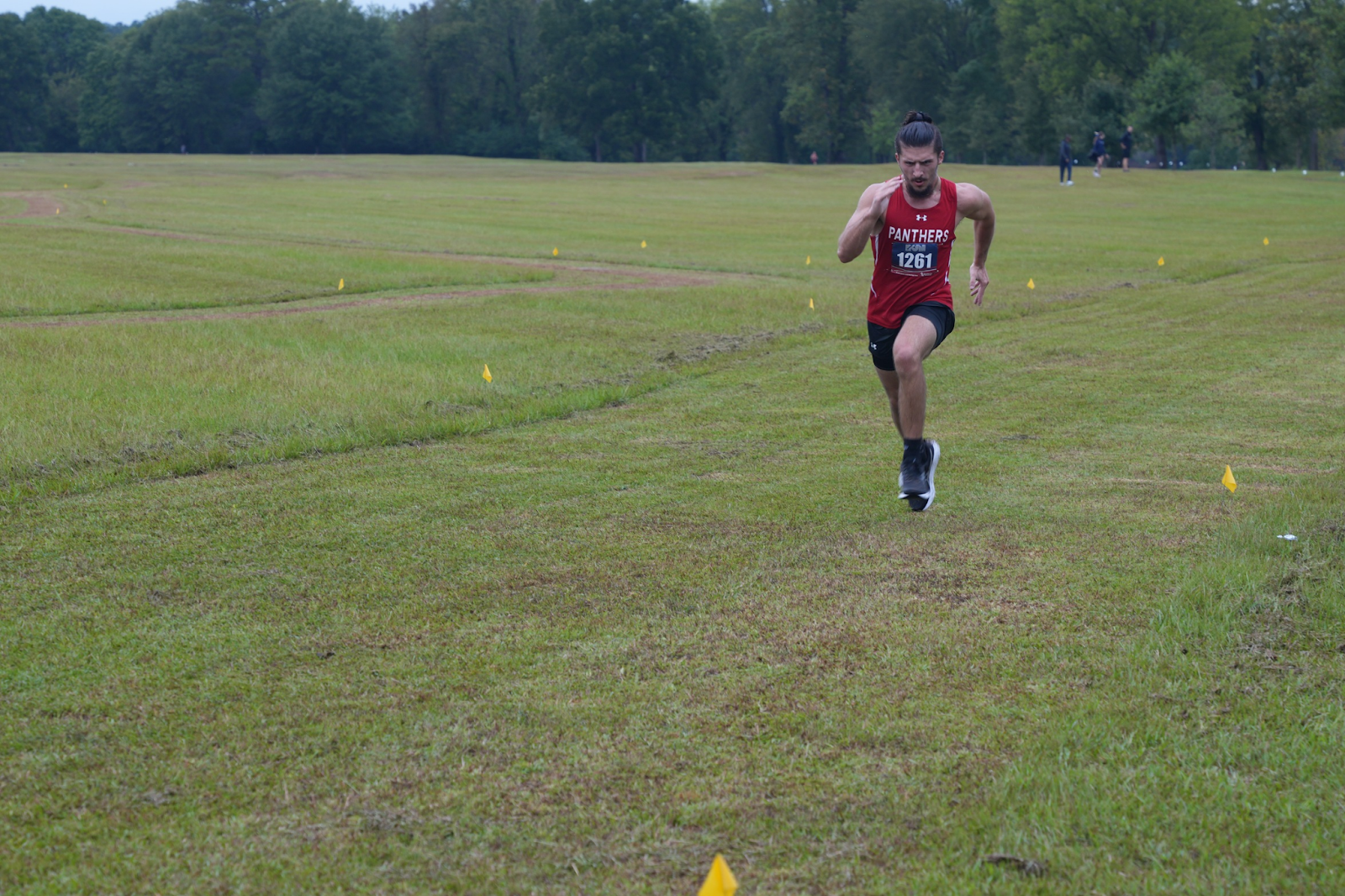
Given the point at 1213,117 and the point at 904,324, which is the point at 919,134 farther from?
the point at 1213,117

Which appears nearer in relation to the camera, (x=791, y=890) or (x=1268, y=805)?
(x=791, y=890)

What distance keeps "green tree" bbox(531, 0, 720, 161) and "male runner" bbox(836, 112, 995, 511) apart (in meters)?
106

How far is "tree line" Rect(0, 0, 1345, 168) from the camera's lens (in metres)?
105

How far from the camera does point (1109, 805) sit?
12.7 ft

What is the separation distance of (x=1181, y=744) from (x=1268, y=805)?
44 centimetres

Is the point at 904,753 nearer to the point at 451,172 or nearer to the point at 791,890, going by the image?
the point at 791,890

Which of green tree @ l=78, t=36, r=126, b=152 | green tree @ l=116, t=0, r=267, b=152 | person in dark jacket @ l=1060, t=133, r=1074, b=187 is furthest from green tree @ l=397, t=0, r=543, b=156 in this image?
person in dark jacket @ l=1060, t=133, r=1074, b=187

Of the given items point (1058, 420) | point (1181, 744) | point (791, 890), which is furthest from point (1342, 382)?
point (791, 890)

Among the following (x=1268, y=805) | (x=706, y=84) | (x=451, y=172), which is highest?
(x=706, y=84)

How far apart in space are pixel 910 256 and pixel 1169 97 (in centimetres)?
7391

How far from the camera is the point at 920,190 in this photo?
24.5ft

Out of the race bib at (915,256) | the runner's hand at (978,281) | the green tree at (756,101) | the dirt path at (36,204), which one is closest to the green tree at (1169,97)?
the green tree at (756,101)

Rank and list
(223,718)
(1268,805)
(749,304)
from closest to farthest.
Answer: (1268,805)
(223,718)
(749,304)

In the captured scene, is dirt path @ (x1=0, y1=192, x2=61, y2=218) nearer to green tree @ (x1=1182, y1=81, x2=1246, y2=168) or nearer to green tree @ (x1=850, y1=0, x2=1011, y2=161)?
green tree @ (x1=1182, y1=81, x2=1246, y2=168)
